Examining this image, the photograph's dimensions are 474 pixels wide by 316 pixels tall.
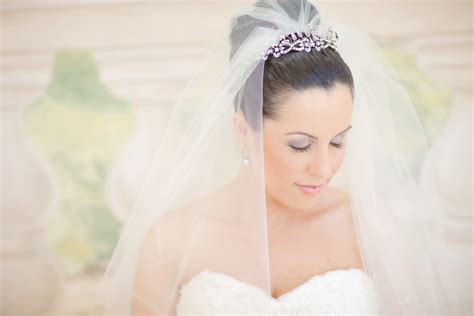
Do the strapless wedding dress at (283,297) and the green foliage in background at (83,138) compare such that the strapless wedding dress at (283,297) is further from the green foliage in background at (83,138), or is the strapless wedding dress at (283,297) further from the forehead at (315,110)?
the green foliage in background at (83,138)

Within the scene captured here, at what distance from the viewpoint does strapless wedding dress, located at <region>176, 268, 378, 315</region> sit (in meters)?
1.51

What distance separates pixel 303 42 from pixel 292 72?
8 centimetres

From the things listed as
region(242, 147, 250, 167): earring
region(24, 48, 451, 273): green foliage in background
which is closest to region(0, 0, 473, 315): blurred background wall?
region(24, 48, 451, 273): green foliage in background

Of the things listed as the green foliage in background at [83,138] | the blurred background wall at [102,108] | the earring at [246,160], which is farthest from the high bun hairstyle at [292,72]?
the green foliage in background at [83,138]

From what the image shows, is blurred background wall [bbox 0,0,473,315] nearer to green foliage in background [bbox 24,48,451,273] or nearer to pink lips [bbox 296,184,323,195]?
green foliage in background [bbox 24,48,451,273]

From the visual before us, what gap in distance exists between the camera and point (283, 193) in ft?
5.23

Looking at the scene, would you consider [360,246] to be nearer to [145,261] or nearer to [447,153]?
[145,261]

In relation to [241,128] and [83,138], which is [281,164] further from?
[83,138]

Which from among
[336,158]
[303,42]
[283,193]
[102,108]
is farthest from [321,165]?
[102,108]

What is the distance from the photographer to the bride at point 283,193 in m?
1.50

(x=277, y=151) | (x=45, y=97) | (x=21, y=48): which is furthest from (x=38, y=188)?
(x=277, y=151)

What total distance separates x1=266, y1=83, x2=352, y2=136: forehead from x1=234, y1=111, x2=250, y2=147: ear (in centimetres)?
8

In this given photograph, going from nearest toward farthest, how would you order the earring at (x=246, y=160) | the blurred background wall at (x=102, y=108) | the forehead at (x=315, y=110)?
the forehead at (x=315, y=110) < the earring at (x=246, y=160) < the blurred background wall at (x=102, y=108)

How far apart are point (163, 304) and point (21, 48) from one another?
4.42ft
